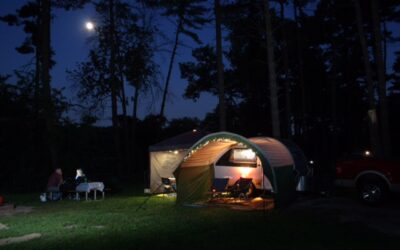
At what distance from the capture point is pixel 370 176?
1012cm

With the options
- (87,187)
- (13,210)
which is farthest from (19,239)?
(87,187)

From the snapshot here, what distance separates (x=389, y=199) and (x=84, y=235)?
756 centimetres

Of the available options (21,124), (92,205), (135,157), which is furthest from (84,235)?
(135,157)

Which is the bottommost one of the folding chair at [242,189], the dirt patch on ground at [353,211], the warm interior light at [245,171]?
the dirt patch on ground at [353,211]

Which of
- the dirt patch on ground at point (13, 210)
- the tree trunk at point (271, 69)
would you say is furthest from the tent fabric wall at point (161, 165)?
the dirt patch on ground at point (13, 210)

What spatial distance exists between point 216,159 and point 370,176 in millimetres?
4988

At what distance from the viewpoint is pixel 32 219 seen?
395 inches

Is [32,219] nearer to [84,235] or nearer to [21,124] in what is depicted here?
[84,235]

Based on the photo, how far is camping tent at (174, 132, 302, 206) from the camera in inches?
401

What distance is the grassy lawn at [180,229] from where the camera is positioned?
273 inches

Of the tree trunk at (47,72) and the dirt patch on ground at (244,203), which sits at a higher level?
the tree trunk at (47,72)

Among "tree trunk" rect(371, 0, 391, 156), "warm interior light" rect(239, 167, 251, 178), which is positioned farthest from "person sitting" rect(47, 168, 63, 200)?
"tree trunk" rect(371, 0, 391, 156)

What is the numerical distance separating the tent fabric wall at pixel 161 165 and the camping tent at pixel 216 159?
2.16 meters

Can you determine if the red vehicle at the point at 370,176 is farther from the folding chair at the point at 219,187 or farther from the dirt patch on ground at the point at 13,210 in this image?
the dirt patch on ground at the point at 13,210
